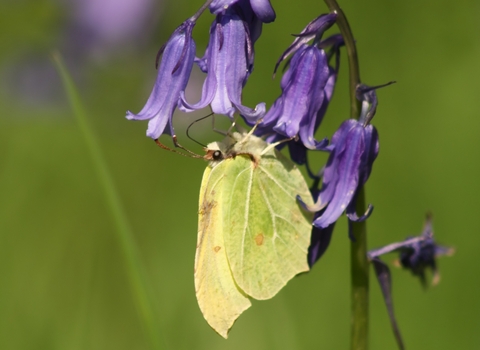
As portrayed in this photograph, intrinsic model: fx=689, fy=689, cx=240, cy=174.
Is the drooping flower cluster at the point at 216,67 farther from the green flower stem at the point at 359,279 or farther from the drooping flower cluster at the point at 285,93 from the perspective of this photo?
the green flower stem at the point at 359,279

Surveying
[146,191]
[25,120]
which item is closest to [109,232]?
[146,191]

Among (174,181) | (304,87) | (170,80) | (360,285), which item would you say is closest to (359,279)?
(360,285)

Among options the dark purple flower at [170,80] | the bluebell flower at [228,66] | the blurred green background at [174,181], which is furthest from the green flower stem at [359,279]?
the blurred green background at [174,181]

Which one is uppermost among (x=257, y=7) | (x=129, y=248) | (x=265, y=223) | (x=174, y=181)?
(x=257, y=7)

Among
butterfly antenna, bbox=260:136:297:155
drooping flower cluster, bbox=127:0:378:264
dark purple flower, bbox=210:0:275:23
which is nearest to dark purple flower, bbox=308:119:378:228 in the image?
drooping flower cluster, bbox=127:0:378:264

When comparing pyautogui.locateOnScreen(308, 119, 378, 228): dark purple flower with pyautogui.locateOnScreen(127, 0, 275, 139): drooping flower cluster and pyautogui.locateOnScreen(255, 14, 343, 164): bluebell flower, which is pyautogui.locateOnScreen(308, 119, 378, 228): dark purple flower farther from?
pyautogui.locateOnScreen(127, 0, 275, 139): drooping flower cluster

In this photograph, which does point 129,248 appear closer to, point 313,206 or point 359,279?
point 313,206
